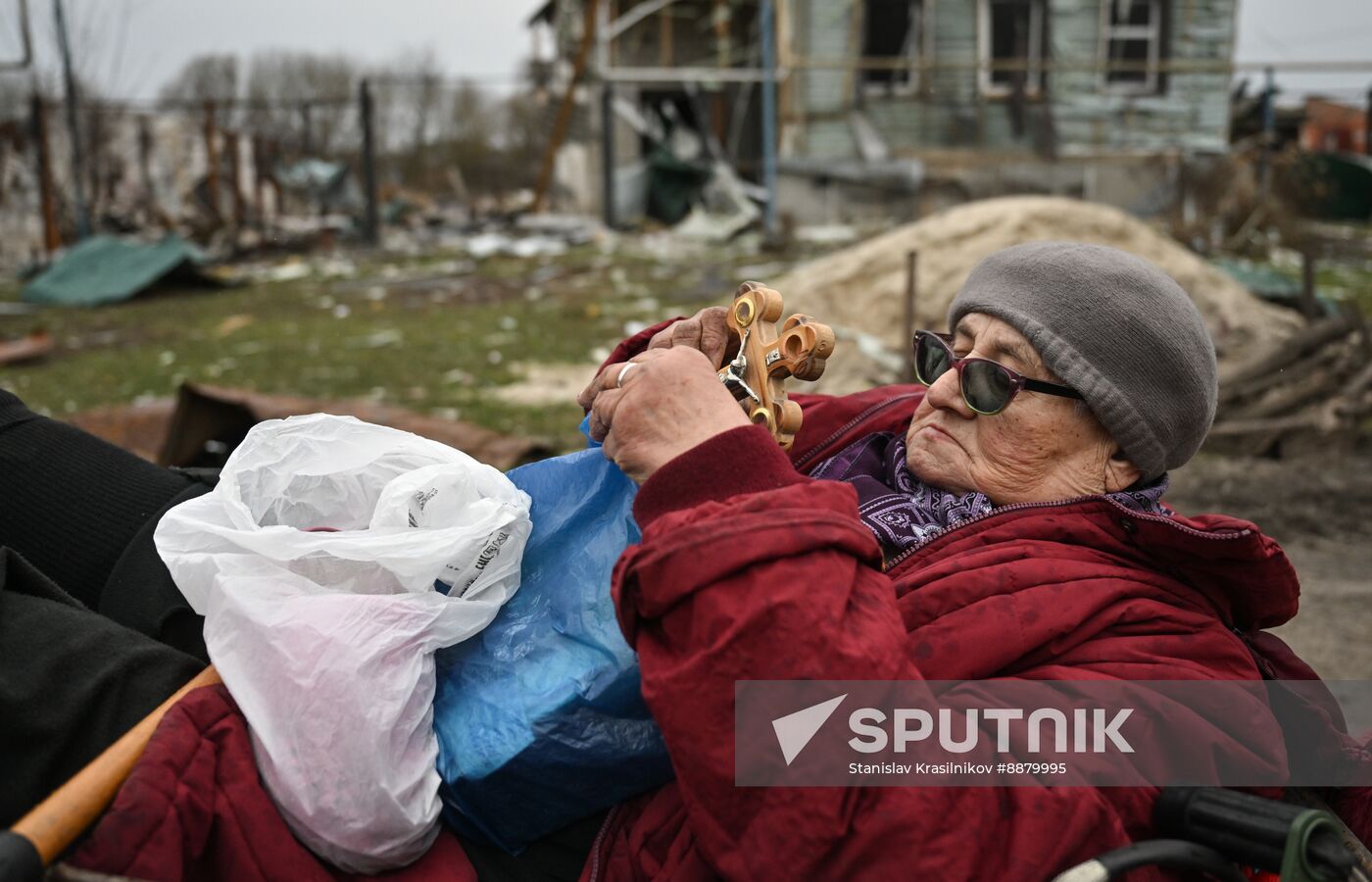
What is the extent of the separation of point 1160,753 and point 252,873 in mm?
1100

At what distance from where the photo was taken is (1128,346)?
1.56 meters

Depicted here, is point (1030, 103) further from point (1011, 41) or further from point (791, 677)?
point (791, 677)

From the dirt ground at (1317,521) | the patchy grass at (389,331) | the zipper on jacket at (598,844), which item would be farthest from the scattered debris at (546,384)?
the zipper on jacket at (598,844)

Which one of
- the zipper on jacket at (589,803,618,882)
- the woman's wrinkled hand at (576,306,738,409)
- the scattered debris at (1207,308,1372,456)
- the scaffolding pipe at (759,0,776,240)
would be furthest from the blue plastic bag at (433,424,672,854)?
the scaffolding pipe at (759,0,776,240)

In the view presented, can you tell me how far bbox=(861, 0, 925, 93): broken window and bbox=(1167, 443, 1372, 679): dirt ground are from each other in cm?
1297

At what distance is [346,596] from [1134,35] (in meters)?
19.3

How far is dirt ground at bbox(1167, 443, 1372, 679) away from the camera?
12.1 ft

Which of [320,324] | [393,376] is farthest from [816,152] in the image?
[393,376]

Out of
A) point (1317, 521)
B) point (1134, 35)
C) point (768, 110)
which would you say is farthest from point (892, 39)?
point (1317, 521)

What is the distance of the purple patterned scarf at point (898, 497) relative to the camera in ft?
5.40

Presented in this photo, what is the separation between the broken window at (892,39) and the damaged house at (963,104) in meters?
0.03

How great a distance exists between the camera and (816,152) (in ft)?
56.7

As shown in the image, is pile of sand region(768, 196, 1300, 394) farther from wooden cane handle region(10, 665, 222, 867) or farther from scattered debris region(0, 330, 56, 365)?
wooden cane handle region(10, 665, 222, 867)

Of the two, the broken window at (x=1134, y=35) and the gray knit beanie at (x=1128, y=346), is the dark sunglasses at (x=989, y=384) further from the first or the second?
the broken window at (x=1134, y=35)
